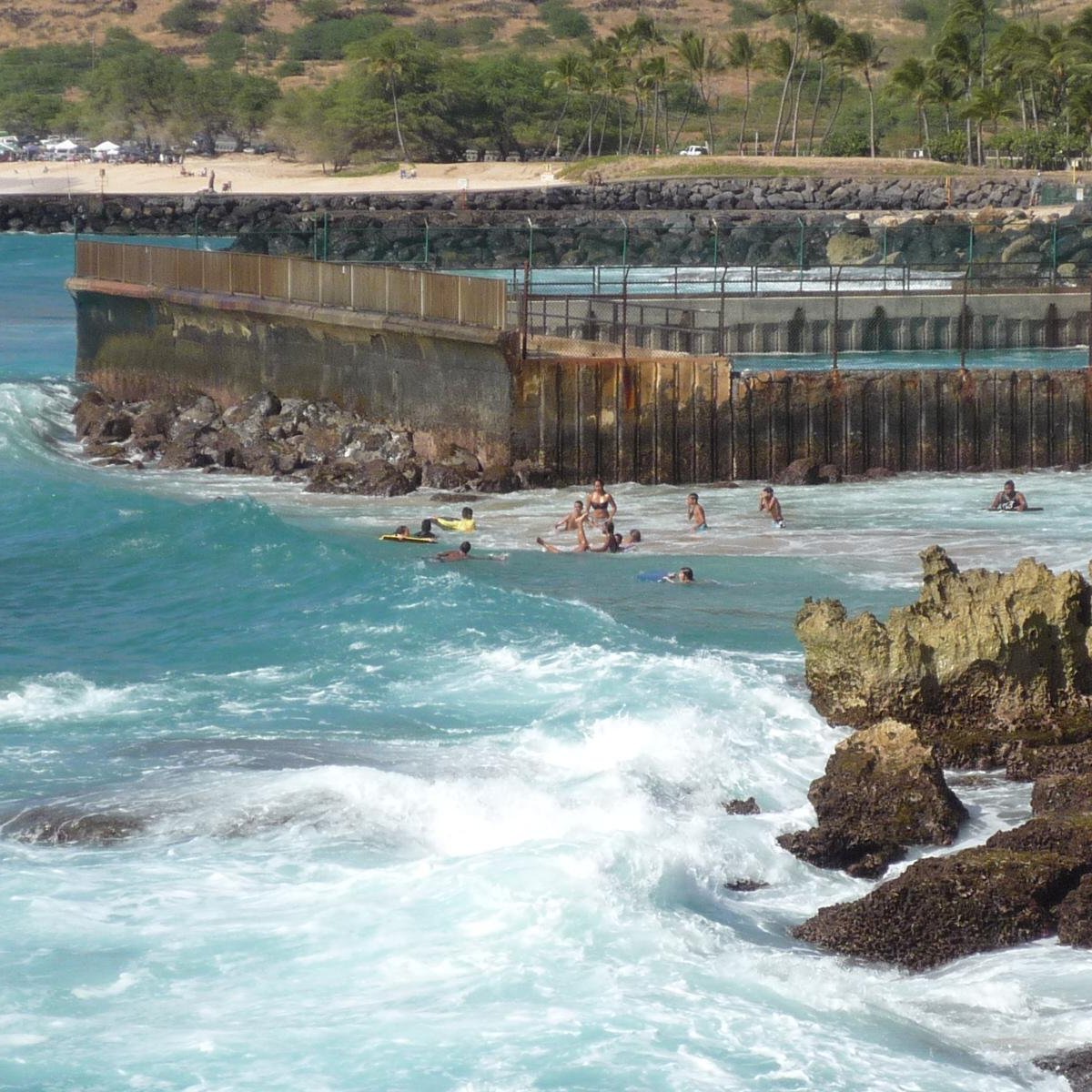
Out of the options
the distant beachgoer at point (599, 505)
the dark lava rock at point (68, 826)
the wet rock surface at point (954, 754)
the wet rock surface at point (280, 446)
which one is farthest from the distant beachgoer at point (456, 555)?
the dark lava rock at point (68, 826)

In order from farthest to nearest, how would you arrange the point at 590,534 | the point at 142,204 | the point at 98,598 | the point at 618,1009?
1. the point at 142,204
2. the point at 590,534
3. the point at 98,598
4. the point at 618,1009

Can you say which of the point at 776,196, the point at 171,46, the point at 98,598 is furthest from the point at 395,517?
the point at 171,46

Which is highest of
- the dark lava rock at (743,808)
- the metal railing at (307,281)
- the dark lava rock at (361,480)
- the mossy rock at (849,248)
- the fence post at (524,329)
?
the mossy rock at (849,248)

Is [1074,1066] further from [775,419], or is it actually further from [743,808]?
[775,419]

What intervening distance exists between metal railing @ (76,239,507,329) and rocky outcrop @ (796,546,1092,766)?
1319 centimetres

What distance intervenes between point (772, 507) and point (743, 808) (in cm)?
1187

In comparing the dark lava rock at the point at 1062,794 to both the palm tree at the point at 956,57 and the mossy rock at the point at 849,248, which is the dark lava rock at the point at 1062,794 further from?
the palm tree at the point at 956,57

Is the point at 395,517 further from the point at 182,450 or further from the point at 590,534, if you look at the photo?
the point at 182,450

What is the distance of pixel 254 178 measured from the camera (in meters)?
112

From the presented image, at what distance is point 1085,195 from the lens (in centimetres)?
7438

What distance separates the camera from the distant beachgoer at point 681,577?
2247cm

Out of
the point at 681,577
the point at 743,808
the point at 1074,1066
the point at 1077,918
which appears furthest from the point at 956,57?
the point at 1074,1066

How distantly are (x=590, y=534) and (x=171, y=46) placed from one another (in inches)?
5595

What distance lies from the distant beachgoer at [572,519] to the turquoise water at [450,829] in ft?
0.87
